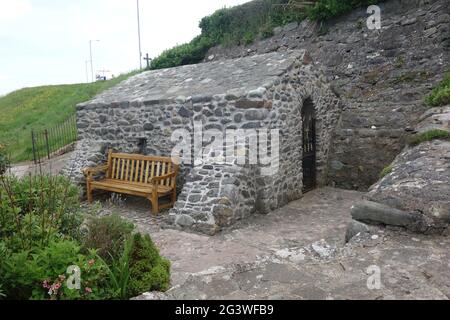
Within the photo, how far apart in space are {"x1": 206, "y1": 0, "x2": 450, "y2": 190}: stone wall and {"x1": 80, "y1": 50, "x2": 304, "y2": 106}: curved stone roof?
8.29 feet

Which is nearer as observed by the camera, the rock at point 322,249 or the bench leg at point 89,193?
the rock at point 322,249

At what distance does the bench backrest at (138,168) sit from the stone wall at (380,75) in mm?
4248

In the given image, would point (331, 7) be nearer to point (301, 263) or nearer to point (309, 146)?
point (309, 146)

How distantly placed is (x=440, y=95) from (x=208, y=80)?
4.99 meters

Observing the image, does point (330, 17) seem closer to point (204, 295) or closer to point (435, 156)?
point (435, 156)

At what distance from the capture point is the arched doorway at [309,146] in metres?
8.86

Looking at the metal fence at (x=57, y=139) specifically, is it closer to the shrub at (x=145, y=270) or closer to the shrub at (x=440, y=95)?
the shrub at (x=145, y=270)

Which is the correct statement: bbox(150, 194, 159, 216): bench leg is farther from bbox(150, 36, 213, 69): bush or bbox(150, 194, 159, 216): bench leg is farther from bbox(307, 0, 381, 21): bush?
bbox(150, 36, 213, 69): bush

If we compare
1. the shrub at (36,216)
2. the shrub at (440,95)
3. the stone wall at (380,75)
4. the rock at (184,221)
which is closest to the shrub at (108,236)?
the shrub at (36,216)

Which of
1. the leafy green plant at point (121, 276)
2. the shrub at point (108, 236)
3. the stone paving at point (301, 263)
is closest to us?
the stone paving at point (301, 263)

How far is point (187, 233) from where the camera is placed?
20.4ft

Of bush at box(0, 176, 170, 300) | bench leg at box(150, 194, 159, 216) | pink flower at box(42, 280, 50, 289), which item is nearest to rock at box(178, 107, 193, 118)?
bench leg at box(150, 194, 159, 216)
